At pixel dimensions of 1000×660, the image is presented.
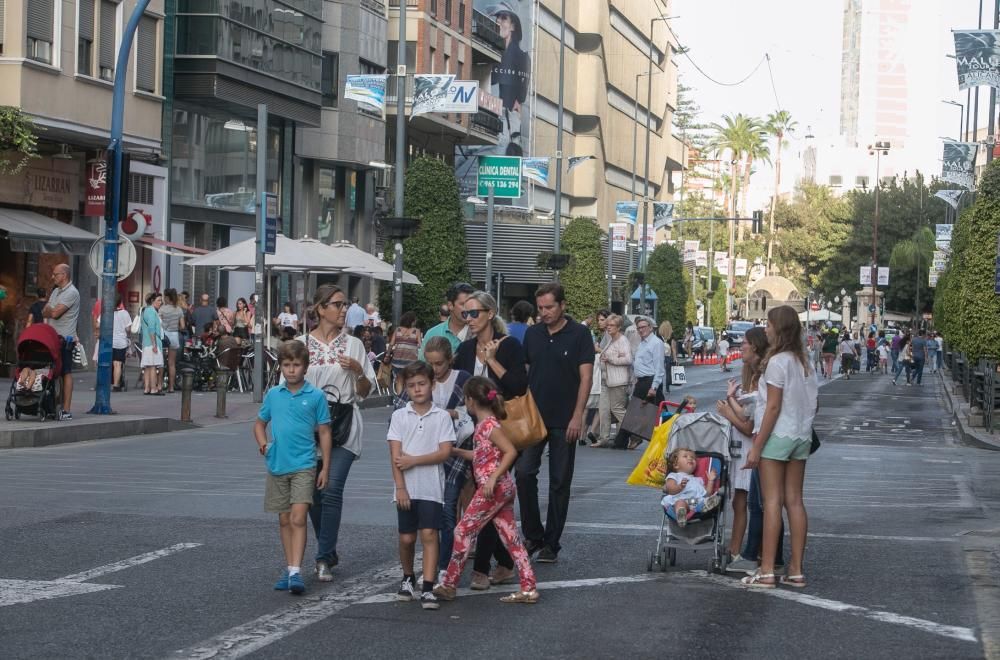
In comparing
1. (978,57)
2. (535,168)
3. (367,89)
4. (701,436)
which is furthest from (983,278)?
(535,168)

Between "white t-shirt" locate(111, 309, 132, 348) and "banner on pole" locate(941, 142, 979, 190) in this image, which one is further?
"banner on pole" locate(941, 142, 979, 190)

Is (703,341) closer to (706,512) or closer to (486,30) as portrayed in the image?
(486,30)

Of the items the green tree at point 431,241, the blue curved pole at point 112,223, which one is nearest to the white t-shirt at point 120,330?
the blue curved pole at point 112,223

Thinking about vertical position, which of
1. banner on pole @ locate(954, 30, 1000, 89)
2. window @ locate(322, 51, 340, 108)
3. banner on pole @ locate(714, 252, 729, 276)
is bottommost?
banner on pole @ locate(714, 252, 729, 276)

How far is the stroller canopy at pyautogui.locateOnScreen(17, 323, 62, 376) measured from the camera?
66.5ft

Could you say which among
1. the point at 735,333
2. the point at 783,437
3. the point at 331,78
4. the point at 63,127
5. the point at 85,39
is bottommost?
the point at 783,437

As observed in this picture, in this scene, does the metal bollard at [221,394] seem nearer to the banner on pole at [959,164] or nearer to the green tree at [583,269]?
the banner on pole at [959,164]

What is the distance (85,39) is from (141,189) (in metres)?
4.86

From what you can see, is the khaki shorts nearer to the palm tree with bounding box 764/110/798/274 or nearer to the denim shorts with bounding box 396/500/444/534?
the denim shorts with bounding box 396/500/444/534

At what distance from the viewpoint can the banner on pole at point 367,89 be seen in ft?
111

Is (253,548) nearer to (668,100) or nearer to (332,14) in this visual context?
(332,14)

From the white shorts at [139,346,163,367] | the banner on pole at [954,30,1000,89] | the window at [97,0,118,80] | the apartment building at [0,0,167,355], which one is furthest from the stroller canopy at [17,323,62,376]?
the banner on pole at [954,30,1000,89]

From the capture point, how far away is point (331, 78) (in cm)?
4953

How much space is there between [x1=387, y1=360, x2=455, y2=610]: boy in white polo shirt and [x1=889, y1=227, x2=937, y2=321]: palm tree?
94.8m
